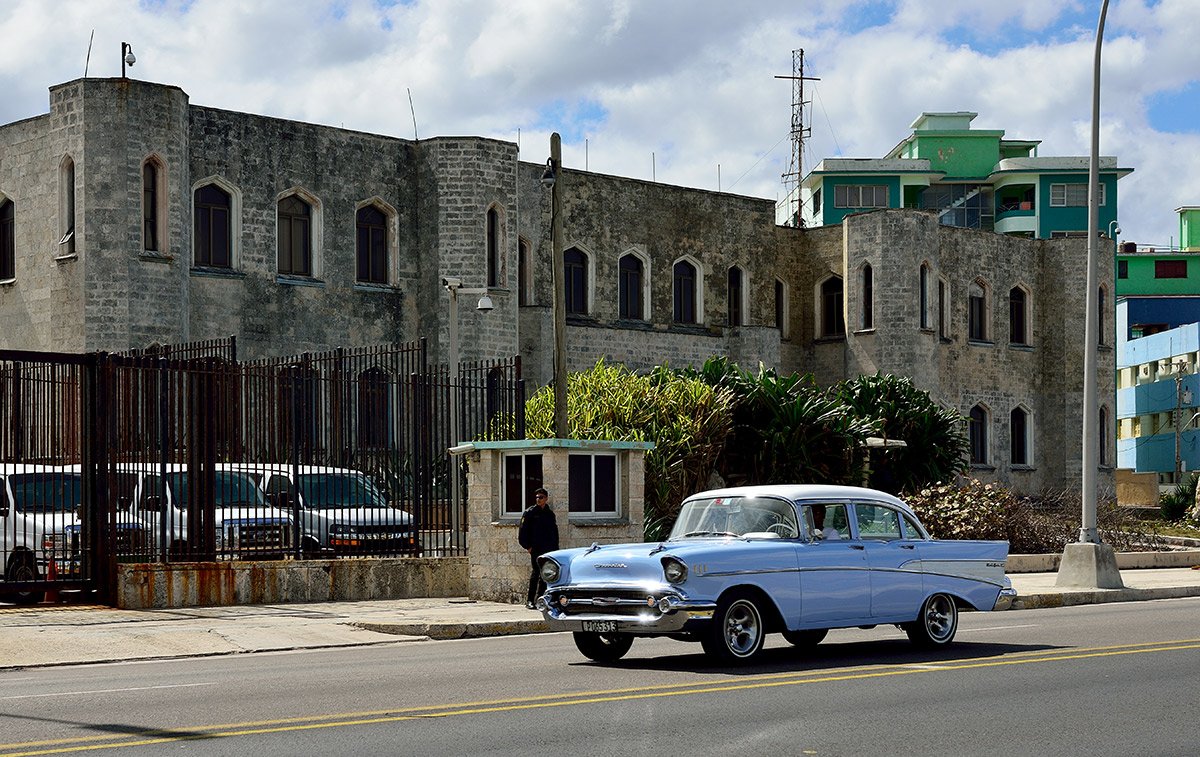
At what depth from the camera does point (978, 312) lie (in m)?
54.0

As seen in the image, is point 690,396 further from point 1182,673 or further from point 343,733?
point 343,733

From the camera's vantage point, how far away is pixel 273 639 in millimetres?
17844

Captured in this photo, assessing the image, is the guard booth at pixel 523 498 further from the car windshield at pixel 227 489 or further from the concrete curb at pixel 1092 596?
the concrete curb at pixel 1092 596

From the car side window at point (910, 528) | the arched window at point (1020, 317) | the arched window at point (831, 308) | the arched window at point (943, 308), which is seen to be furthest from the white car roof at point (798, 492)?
the arched window at point (1020, 317)

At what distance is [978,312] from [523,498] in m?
34.9

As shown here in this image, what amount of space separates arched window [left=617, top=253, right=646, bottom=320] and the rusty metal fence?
2301 centimetres

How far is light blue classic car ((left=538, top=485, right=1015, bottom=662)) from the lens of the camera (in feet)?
44.5

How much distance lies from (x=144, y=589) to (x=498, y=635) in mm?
4932

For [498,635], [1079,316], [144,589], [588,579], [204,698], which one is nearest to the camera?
[204,698]

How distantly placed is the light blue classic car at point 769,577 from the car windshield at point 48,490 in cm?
865

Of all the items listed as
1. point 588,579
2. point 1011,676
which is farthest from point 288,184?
point 1011,676

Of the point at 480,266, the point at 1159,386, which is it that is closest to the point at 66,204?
the point at 480,266

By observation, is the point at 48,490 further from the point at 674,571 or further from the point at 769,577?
the point at 769,577

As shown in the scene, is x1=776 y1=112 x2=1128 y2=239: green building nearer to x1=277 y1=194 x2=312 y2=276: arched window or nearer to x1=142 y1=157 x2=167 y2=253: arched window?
x1=277 y1=194 x2=312 y2=276: arched window
